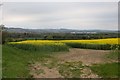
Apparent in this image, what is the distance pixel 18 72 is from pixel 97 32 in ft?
99.8

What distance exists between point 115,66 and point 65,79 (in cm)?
311

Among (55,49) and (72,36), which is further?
(72,36)

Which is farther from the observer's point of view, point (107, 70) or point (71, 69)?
point (71, 69)

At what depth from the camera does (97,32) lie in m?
41.1

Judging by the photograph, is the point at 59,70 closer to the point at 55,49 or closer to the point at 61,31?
the point at 55,49

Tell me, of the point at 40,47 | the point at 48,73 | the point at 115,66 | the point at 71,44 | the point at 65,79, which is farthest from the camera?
the point at 71,44

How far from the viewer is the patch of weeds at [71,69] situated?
1204 cm

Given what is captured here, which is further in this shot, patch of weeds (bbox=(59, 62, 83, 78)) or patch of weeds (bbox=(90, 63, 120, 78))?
patch of weeds (bbox=(59, 62, 83, 78))

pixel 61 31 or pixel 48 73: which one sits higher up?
pixel 61 31

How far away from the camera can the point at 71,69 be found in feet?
42.9

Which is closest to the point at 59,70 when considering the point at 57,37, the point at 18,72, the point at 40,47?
A: the point at 18,72

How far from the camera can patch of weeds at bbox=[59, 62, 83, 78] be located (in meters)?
12.0

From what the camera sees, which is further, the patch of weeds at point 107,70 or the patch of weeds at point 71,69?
the patch of weeds at point 71,69

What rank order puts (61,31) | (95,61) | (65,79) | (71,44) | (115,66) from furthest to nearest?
(61,31)
(71,44)
(95,61)
(115,66)
(65,79)
